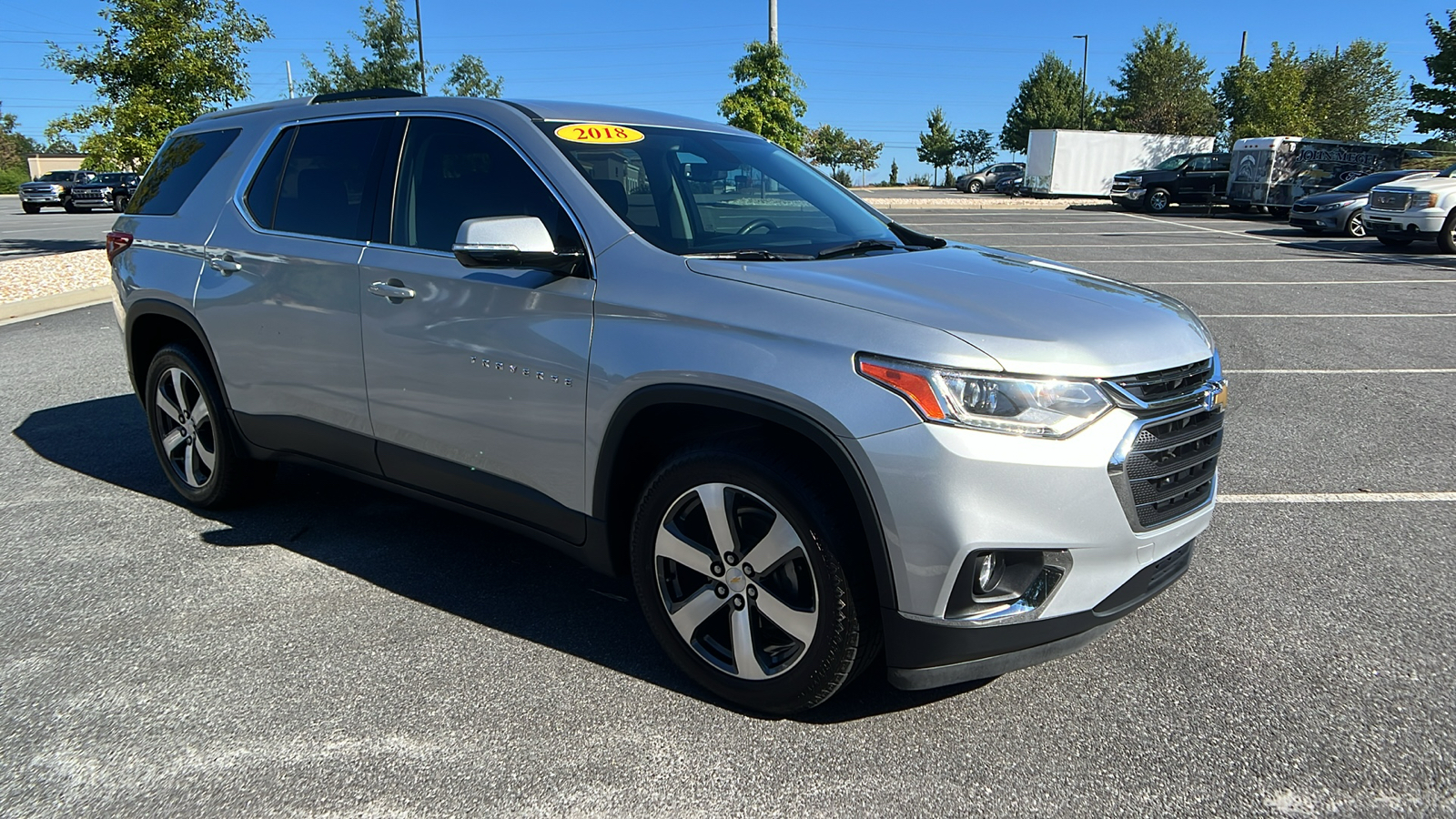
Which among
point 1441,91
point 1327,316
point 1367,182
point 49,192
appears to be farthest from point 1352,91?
point 49,192

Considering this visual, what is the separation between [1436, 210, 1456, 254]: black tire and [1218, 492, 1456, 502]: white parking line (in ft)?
52.4

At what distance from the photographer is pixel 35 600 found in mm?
3812

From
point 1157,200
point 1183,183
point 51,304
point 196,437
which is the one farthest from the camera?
point 1157,200

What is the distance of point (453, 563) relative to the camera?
4180mm

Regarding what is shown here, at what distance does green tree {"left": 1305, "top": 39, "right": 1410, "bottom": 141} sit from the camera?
46906 millimetres

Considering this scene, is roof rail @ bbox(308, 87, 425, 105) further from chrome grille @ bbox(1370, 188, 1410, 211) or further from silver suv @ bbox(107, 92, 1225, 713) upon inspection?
chrome grille @ bbox(1370, 188, 1410, 211)

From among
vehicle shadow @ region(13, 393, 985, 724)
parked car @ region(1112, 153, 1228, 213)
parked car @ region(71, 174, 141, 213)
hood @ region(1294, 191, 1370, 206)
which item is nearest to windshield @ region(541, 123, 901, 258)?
vehicle shadow @ region(13, 393, 985, 724)

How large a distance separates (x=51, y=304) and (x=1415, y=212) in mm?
21115

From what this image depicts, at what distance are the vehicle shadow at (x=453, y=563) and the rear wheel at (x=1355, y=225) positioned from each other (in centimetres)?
2255

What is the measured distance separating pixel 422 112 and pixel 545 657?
2074mm

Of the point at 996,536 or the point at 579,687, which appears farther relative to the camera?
the point at 579,687

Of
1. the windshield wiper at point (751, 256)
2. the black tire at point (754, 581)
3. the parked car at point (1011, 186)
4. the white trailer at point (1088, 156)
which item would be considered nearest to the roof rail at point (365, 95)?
the windshield wiper at point (751, 256)

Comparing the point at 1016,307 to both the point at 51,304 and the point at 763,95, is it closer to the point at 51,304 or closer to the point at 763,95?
the point at 51,304

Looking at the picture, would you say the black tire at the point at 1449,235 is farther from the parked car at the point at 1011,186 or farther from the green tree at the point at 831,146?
the green tree at the point at 831,146
